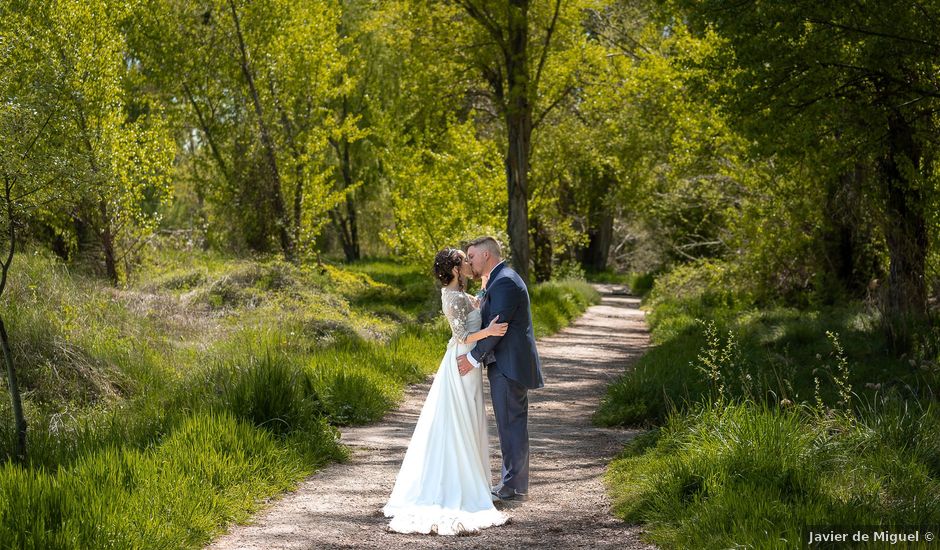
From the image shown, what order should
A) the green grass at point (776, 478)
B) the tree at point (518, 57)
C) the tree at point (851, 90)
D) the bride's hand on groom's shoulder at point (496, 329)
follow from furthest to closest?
the tree at point (518, 57) → the tree at point (851, 90) → the bride's hand on groom's shoulder at point (496, 329) → the green grass at point (776, 478)

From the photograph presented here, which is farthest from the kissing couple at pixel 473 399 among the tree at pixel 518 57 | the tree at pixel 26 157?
the tree at pixel 518 57

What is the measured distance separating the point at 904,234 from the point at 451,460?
11.4 meters

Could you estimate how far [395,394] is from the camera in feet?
41.0

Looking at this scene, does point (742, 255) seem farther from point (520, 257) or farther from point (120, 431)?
point (120, 431)

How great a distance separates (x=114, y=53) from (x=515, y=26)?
8526 mm

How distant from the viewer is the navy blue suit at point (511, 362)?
786 centimetres

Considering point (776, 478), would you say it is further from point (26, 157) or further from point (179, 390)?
point (26, 157)

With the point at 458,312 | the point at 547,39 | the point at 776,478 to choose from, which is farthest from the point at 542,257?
the point at 776,478

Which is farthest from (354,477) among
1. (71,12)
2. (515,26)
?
(515,26)

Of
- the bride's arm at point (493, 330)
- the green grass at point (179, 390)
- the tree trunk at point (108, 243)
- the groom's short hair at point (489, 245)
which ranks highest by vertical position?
the tree trunk at point (108, 243)

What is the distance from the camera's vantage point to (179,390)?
402 inches

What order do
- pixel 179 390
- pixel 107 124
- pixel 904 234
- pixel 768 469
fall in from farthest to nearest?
pixel 107 124, pixel 904 234, pixel 179 390, pixel 768 469

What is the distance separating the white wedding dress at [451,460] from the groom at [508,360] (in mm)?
156

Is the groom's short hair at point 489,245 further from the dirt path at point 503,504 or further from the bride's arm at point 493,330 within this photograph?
the dirt path at point 503,504
